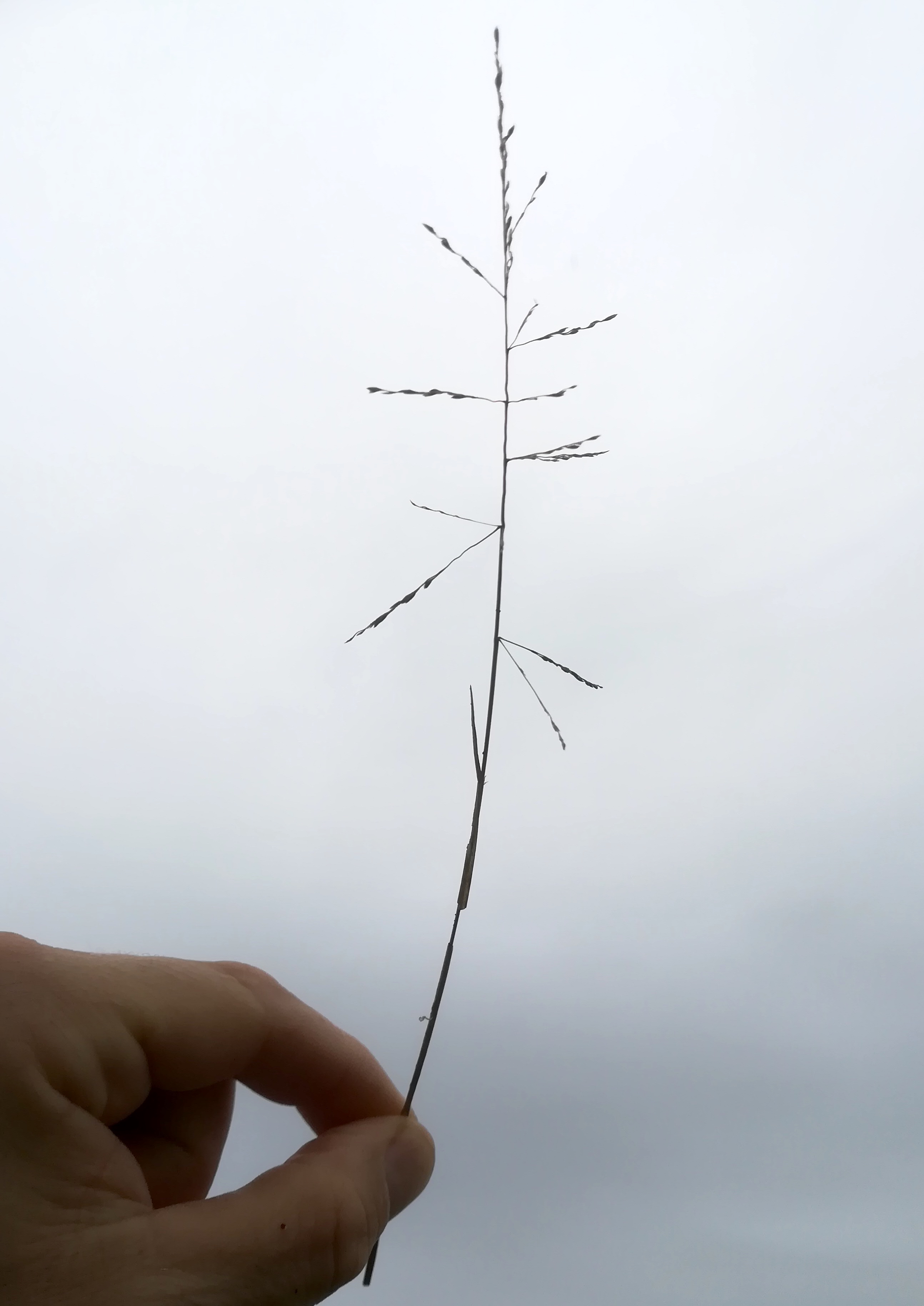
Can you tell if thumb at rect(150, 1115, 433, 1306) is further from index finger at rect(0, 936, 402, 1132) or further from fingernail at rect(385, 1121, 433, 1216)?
index finger at rect(0, 936, 402, 1132)

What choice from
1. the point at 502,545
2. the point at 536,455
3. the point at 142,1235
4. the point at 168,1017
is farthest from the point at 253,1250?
→ the point at 536,455

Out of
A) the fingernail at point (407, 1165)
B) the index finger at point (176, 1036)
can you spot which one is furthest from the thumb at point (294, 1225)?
the index finger at point (176, 1036)

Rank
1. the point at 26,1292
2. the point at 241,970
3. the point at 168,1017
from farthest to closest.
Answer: the point at 241,970
the point at 168,1017
the point at 26,1292

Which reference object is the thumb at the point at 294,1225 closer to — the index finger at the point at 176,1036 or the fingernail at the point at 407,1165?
the fingernail at the point at 407,1165

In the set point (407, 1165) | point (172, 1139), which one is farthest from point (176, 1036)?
point (407, 1165)

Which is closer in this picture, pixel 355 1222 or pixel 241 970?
pixel 355 1222

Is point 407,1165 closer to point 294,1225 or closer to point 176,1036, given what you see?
point 294,1225

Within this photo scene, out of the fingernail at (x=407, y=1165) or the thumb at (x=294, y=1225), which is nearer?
the thumb at (x=294, y=1225)

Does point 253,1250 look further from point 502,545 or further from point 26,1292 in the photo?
point 502,545
